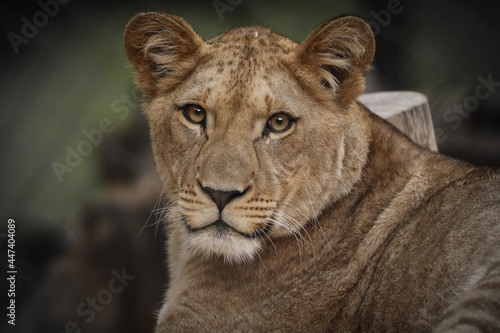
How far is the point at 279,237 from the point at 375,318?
0.52 metres

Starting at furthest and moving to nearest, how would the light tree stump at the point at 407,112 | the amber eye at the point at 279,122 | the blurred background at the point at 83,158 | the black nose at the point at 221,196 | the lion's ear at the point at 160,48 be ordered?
the light tree stump at the point at 407,112, the blurred background at the point at 83,158, the lion's ear at the point at 160,48, the amber eye at the point at 279,122, the black nose at the point at 221,196

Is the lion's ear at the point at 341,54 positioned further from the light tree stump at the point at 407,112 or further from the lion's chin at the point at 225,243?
the light tree stump at the point at 407,112

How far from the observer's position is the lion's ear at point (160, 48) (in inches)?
107

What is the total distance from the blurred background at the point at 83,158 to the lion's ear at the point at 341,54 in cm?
101

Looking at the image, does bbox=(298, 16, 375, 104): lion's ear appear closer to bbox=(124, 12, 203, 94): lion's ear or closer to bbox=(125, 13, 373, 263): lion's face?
bbox=(125, 13, 373, 263): lion's face

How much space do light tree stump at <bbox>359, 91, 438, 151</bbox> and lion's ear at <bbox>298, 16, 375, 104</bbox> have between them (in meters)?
1.32

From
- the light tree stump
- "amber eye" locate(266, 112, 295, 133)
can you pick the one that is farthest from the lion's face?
the light tree stump

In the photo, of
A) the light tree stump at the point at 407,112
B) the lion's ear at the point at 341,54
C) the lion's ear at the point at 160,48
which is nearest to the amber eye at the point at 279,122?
the lion's ear at the point at 341,54

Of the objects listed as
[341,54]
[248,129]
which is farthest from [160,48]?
[341,54]

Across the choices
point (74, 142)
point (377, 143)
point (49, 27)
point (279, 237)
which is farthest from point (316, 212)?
point (49, 27)

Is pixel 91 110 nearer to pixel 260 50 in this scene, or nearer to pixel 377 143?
pixel 260 50

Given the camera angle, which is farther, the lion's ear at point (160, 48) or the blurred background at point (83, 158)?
the blurred background at point (83, 158)

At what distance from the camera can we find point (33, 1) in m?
3.71

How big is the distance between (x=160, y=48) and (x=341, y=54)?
2.58 ft
